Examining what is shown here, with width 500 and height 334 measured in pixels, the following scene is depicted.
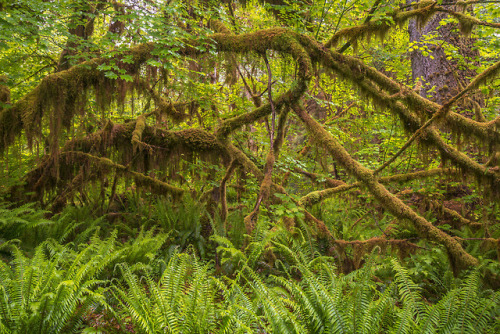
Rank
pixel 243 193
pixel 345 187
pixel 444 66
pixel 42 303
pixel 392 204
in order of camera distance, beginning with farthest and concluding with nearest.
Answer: pixel 243 193, pixel 444 66, pixel 345 187, pixel 392 204, pixel 42 303

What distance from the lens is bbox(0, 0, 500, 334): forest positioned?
7.90ft

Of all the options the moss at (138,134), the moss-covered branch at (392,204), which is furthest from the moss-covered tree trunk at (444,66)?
the moss at (138,134)

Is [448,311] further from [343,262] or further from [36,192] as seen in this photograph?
[36,192]

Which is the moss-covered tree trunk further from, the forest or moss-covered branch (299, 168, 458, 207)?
moss-covered branch (299, 168, 458, 207)

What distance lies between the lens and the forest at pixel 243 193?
2.41 metres

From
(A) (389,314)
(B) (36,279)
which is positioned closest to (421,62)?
(A) (389,314)

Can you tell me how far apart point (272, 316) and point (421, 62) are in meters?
6.32

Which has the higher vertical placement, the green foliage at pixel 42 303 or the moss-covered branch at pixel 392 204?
the moss-covered branch at pixel 392 204

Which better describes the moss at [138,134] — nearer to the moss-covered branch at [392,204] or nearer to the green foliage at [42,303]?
the green foliage at [42,303]

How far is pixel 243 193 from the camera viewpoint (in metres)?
6.68

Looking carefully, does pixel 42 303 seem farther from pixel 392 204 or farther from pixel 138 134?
pixel 392 204

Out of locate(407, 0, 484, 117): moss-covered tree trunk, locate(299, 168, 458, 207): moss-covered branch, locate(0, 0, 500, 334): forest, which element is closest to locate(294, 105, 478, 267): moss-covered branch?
locate(0, 0, 500, 334): forest

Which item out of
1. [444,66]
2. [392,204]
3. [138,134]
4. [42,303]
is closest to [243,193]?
[138,134]

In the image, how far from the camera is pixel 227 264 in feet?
14.4
